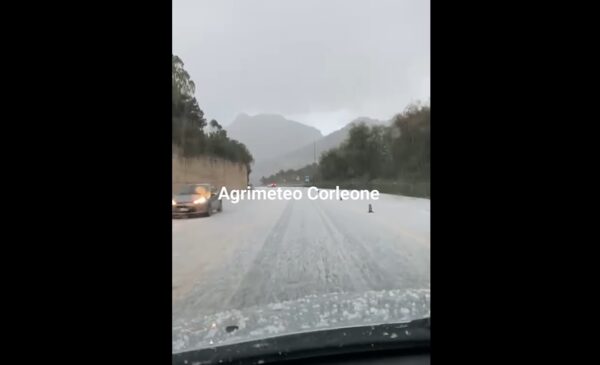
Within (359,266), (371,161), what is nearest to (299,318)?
(359,266)

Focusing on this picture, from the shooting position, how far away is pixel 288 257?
660 cm

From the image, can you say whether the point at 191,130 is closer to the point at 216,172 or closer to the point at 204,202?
the point at 216,172

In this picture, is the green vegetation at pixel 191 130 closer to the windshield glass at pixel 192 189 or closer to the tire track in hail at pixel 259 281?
the windshield glass at pixel 192 189

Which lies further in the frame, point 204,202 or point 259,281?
point 204,202

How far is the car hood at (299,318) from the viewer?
8.52 ft

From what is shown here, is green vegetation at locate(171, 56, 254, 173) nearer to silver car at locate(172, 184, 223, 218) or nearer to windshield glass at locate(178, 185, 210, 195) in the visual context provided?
windshield glass at locate(178, 185, 210, 195)

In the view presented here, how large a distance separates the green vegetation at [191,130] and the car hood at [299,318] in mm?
1069

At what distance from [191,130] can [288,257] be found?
359 centimetres

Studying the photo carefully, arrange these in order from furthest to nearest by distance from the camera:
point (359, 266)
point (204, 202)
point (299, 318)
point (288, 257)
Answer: point (204, 202) < point (288, 257) < point (359, 266) < point (299, 318)
